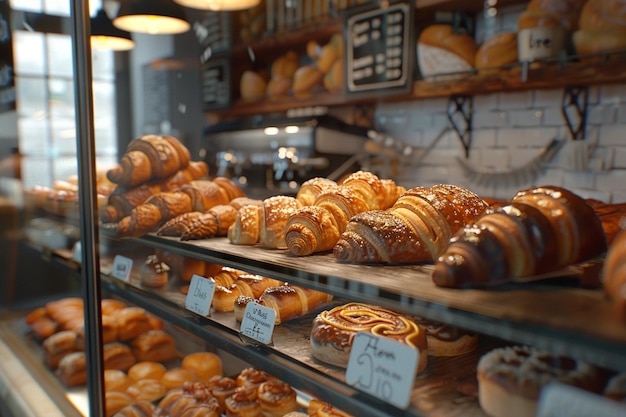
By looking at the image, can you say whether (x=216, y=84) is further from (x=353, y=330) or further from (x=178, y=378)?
(x=353, y=330)

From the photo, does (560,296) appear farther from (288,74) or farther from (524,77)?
(288,74)

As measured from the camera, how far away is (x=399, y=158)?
354 cm

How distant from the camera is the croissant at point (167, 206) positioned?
1554 mm

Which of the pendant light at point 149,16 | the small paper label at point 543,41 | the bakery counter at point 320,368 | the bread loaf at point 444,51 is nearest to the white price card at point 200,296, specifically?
the bakery counter at point 320,368

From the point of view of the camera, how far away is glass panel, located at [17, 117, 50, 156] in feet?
8.79

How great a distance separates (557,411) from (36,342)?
2502 millimetres

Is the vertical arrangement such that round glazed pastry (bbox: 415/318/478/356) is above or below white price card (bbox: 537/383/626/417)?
below

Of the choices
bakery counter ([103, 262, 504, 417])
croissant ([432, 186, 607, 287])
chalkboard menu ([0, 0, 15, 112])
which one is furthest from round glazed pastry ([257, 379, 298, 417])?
chalkboard menu ([0, 0, 15, 112])

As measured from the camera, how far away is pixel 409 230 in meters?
0.98

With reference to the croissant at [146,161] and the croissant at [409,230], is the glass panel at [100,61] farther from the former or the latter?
the croissant at [409,230]

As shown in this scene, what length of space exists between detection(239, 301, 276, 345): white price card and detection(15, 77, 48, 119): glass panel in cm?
200

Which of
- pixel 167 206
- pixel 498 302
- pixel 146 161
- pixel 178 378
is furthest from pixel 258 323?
pixel 178 378

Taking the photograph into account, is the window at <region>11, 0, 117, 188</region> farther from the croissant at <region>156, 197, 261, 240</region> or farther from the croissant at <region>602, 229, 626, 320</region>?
the croissant at <region>602, 229, 626, 320</region>

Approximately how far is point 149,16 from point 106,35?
400mm
